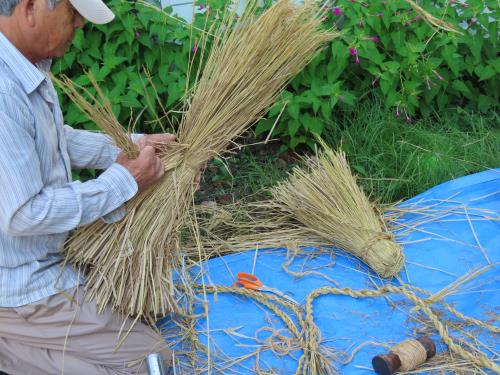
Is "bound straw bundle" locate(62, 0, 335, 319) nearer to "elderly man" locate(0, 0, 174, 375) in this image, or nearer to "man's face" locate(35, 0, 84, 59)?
"elderly man" locate(0, 0, 174, 375)

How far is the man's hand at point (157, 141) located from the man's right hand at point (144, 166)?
10cm

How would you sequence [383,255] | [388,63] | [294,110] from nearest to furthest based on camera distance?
[383,255], [294,110], [388,63]

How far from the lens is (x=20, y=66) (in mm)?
1683

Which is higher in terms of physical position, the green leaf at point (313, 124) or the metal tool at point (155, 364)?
the green leaf at point (313, 124)

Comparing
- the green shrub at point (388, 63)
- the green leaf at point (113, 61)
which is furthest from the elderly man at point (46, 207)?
the green shrub at point (388, 63)

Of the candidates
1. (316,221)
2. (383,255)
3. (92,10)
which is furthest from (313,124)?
(92,10)

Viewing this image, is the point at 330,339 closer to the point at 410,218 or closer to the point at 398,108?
the point at 410,218

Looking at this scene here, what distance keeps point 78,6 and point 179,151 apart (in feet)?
1.78

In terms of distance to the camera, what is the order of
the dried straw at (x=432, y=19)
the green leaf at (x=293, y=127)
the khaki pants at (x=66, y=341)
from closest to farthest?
the khaki pants at (x=66, y=341) < the dried straw at (x=432, y=19) < the green leaf at (x=293, y=127)

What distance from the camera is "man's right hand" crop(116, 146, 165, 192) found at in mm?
1855

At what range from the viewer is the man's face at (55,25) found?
5.40 feet

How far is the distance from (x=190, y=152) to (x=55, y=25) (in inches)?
22.2

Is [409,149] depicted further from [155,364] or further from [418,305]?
[155,364]

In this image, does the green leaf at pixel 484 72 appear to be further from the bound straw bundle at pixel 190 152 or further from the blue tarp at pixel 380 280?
the bound straw bundle at pixel 190 152
